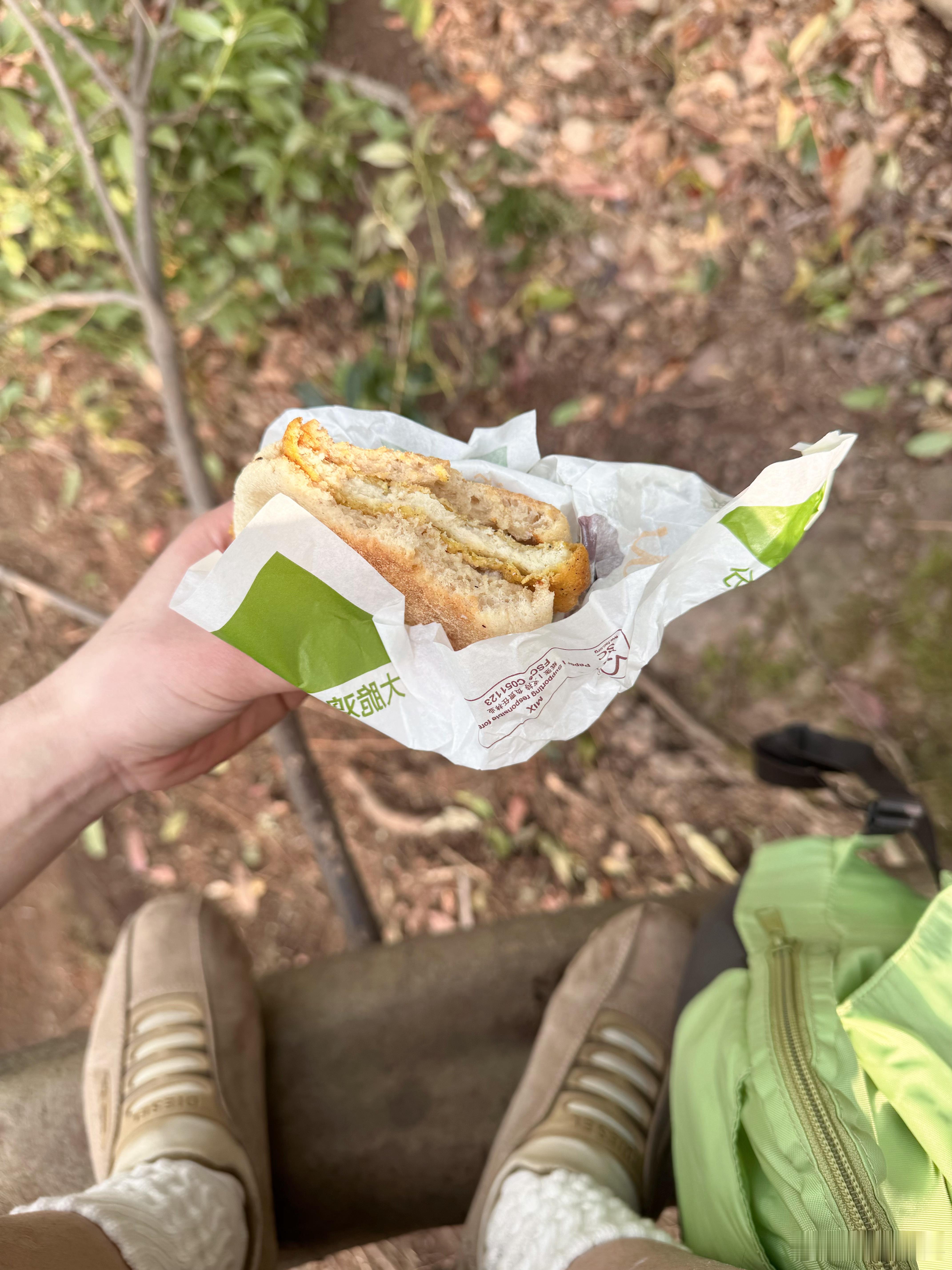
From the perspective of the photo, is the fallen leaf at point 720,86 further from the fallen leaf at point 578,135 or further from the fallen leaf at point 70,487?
the fallen leaf at point 70,487

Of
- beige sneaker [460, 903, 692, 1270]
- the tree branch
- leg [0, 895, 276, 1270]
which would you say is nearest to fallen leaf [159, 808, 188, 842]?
leg [0, 895, 276, 1270]

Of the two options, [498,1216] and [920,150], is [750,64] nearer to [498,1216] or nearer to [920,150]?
[920,150]

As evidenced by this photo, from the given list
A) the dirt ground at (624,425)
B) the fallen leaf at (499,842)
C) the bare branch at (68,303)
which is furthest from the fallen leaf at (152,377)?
the fallen leaf at (499,842)

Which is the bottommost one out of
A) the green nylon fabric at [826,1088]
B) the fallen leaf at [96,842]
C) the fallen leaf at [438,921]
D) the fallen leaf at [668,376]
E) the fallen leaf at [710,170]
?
the fallen leaf at [438,921]

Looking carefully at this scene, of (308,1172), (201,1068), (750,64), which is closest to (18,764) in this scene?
(201,1068)

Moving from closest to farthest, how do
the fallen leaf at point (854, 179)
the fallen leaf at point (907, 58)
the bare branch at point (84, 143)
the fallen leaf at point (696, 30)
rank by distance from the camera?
the bare branch at point (84, 143)
the fallen leaf at point (907, 58)
the fallen leaf at point (854, 179)
the fallen leaf at point (696, 30)
